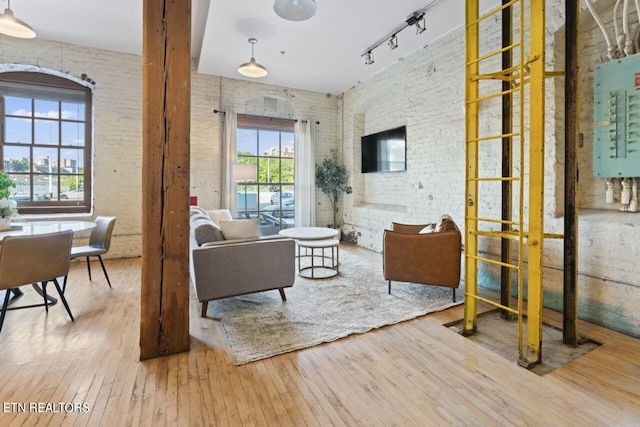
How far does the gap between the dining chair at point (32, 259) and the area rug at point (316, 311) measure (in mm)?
1326

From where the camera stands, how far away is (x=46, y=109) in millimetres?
4930

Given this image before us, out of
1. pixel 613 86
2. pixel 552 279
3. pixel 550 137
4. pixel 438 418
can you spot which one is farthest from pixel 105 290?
pixel 613 86

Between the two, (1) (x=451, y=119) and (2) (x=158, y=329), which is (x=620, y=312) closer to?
(1) (x=451, y=119)

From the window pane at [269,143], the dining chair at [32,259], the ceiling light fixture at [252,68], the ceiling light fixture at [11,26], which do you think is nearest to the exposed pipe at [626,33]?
the ceiling light fixture at [252,68]

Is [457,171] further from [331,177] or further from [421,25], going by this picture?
[331,177]

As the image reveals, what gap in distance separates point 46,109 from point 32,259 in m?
3.87

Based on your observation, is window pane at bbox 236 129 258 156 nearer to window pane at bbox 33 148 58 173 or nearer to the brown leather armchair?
window pane at bbox 33 148 58 173

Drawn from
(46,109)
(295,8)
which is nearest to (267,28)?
(295,8)

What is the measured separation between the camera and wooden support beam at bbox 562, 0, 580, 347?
2225 mm

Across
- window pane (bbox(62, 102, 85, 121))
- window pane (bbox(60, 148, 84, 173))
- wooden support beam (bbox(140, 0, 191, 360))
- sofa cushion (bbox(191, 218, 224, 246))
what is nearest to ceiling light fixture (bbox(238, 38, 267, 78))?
wooden support beam (bbox(140, 0, 191, 360))

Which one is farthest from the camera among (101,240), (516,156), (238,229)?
(101,240)

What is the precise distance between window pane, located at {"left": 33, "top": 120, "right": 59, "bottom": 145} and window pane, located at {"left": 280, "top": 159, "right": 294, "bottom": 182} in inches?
152

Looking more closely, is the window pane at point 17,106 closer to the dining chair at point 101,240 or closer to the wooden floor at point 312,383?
the dining chair at point 101,240

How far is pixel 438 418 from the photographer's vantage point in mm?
1622
